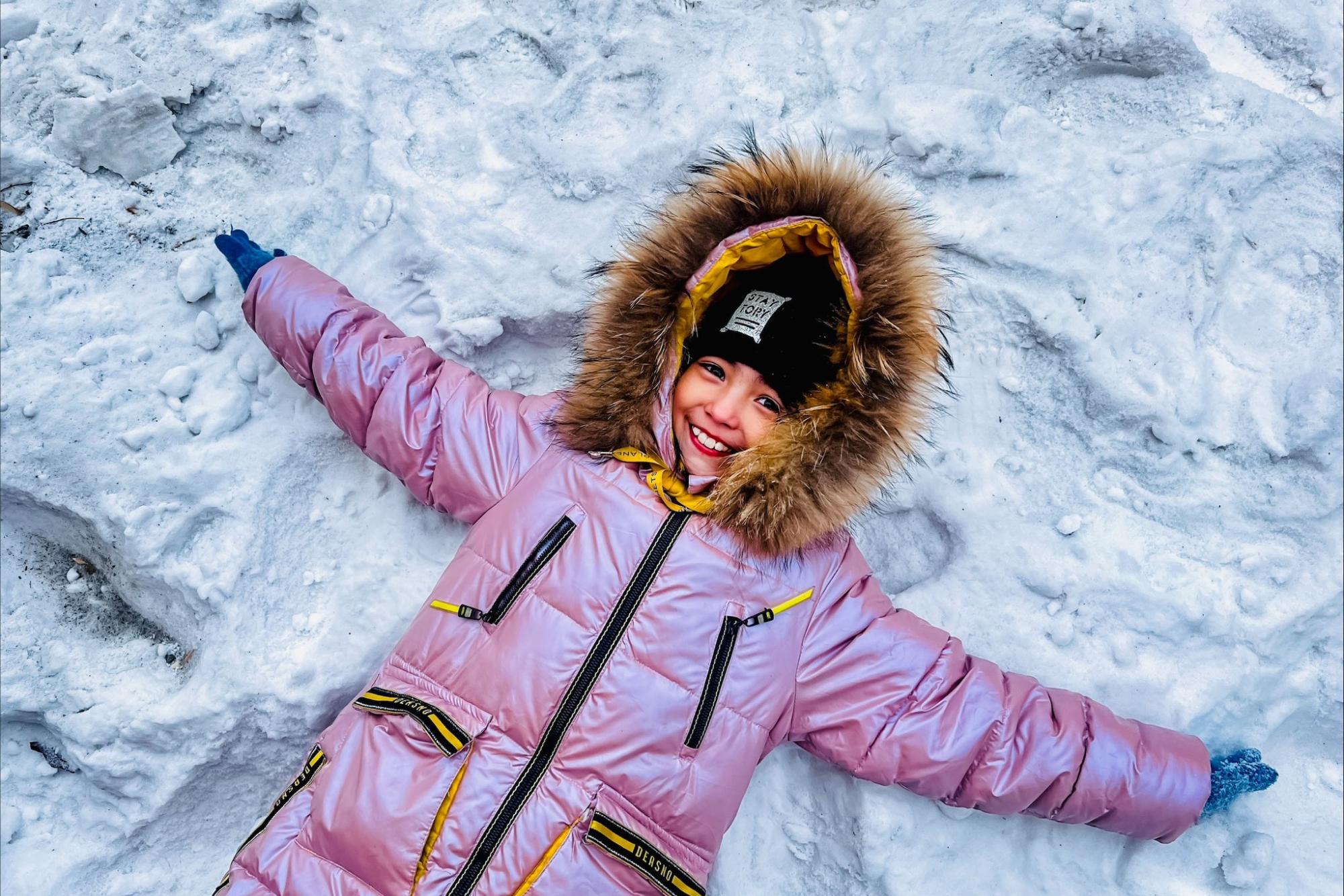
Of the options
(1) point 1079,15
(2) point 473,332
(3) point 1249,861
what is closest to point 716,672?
(2) point 473,332

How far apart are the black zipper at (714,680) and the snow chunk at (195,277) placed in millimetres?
1195

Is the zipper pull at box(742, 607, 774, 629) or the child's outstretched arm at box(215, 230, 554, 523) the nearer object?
the zipper pull at box(742, 607, 774, 629)

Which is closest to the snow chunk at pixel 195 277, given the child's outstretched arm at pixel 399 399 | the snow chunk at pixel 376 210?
the child's outstretched arm at pixel 399 399

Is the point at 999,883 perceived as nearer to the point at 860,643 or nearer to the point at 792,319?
the point at 860,643

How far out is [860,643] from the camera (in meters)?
1.55

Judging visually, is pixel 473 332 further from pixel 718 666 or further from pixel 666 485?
pixel 718 666

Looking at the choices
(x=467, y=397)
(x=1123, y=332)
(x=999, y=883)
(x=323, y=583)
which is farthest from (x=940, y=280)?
(x=323, y=583)

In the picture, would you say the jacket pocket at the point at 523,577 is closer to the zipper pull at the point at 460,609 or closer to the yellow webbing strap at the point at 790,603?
the zipper pull at the point at 460,609

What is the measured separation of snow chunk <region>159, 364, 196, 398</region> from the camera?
1.72 meters

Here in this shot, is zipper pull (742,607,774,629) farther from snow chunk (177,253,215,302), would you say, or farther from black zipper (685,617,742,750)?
snow chunk (177,253,215,302)

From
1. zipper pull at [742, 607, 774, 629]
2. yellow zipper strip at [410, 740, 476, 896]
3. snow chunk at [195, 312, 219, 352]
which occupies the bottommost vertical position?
yellow zipper strip at [410, 740, 476, 896]

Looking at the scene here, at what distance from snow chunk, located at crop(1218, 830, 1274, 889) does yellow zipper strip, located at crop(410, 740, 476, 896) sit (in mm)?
1443

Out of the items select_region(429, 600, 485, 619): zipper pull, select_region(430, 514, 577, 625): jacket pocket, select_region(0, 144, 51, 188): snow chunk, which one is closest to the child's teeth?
select_region(430, 514, 577, 625): jacket pocket

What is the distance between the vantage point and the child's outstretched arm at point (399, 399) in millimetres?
1613
